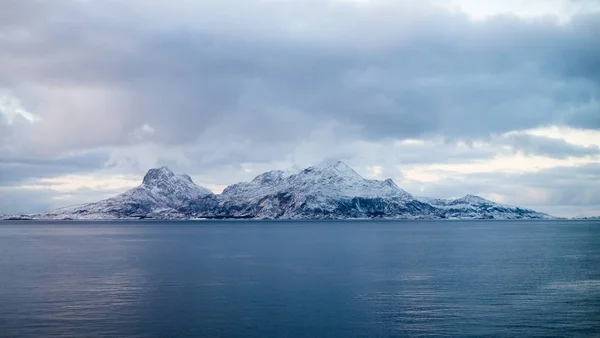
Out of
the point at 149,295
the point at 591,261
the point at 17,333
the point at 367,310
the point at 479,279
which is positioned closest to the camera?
the point at 17,333

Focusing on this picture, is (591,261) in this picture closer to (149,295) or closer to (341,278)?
(341,278)

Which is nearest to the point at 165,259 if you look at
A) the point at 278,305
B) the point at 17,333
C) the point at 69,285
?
the point at 69,285

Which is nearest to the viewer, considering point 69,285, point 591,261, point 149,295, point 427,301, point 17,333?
point 17,333

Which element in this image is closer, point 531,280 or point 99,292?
point 99,292

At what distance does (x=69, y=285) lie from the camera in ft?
287

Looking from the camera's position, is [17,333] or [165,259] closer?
[17,333]

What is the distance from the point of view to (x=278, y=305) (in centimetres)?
7031

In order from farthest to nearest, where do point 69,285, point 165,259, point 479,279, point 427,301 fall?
point 165,259, point 479,279, point 69,285, point 427,301

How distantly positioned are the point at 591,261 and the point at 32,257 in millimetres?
128524

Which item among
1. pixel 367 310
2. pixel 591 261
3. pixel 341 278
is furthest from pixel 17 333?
pixel 591 261

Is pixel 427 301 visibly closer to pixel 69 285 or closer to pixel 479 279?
pixel 479 279

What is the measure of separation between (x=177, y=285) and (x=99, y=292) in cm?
1258

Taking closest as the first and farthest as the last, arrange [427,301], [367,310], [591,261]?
[367,310], [427,301], [591,261]

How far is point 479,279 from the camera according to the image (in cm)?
9350
